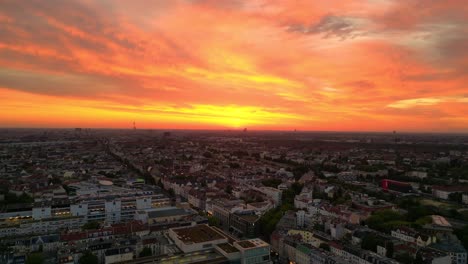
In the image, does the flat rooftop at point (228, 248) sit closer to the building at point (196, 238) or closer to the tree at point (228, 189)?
the building at point (196, 238)

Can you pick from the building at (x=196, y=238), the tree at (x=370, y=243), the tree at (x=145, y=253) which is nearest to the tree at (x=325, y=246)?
the tree at (x=370, y=243)

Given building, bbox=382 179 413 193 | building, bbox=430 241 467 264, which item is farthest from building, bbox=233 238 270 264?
building, bbox=382 179 413 193

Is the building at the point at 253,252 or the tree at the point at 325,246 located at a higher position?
the building at the point at 253,252

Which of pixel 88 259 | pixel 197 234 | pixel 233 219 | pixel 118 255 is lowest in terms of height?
pixel 233 219

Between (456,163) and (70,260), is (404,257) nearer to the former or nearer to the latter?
(70,260)

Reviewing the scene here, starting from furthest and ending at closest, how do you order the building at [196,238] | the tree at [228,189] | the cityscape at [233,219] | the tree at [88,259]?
1. the tree at [228,189]
2. the cityscape at [233,219]
3. the building at [196,238]
4. the tree at [88,259]

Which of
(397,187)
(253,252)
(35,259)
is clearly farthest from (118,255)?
(397,187)

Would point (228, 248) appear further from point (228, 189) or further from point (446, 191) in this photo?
point (446, 191)

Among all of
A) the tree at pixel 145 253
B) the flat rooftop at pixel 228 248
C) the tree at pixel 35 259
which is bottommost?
the tree at pixel 145 253
